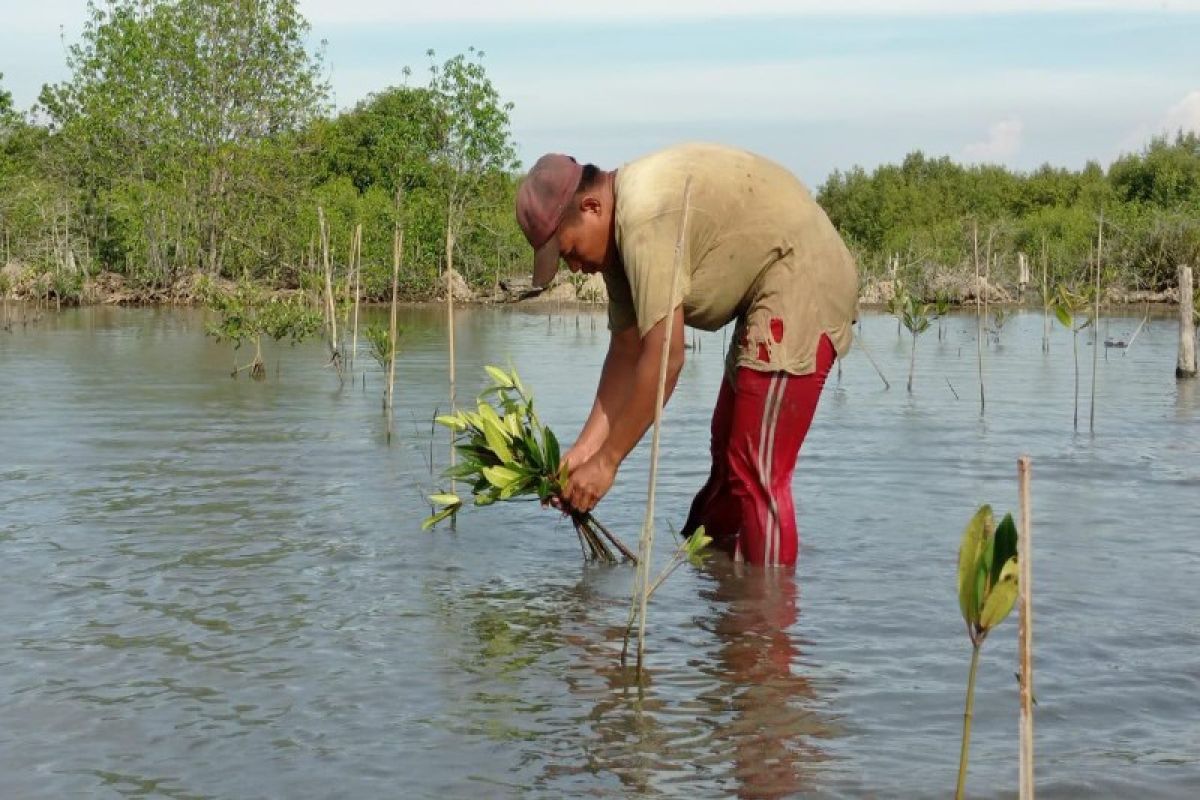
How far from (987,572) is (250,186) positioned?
38.3m

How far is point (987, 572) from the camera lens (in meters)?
2.57

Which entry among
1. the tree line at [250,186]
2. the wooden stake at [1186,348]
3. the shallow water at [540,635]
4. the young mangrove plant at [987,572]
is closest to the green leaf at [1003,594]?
the young mangrove plant at [987,572]

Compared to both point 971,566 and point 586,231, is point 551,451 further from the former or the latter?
point 971,566

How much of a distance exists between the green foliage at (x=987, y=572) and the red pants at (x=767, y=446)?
9.69ft

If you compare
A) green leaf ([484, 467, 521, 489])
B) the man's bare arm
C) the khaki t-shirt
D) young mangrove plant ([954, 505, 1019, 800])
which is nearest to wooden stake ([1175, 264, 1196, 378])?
the khaki t-shirt

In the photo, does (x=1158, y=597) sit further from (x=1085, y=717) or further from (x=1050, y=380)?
(x=1050, y=380)

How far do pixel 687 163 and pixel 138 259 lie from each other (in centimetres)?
3648

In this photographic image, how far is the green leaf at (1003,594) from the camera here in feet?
8.34

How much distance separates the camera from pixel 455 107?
128 ft

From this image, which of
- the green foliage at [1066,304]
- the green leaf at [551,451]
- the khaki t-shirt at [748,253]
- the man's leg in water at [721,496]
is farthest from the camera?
the green foliage at [1066,304]

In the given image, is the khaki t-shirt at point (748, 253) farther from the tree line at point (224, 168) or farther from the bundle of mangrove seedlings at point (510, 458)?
the tree line at point (224, 168)

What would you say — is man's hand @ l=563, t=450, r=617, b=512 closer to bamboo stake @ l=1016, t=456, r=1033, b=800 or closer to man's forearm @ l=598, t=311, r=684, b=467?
man's forearm @ l=598, t=311, r=684, b=467

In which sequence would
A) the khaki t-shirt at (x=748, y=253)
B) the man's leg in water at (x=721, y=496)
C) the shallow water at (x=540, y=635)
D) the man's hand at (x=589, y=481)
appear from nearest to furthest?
the shallow water at (x=540, y=635), the khaki t-shirt at (x=748, y=253), the man's hand at (x=589, y=481), the man's leg in water at (x=721, y=496)

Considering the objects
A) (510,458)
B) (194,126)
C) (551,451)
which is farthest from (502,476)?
(194,126)
